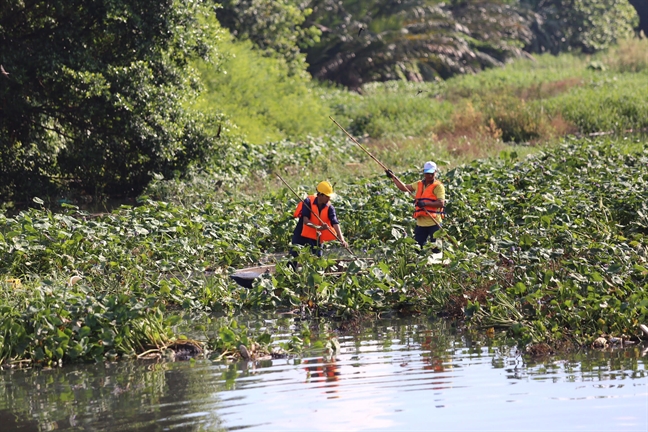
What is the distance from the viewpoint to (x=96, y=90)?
20.6 m

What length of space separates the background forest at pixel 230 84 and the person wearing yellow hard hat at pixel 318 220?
6.54 m

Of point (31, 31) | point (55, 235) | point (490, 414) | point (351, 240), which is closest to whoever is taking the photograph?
point (490, 414)

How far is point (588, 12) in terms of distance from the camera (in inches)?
2313

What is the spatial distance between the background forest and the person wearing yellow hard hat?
6540 mm

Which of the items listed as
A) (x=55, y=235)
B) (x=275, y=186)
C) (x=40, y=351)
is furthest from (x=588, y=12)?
(x=40, y=351)

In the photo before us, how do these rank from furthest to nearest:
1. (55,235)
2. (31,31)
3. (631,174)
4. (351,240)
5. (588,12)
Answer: (588,12) → (31,31) → (631,174) → (351,240) → (55,235)

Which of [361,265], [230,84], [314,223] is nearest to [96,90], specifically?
[314,223]

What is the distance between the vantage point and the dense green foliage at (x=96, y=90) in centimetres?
2092

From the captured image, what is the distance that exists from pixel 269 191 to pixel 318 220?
8.38 meters

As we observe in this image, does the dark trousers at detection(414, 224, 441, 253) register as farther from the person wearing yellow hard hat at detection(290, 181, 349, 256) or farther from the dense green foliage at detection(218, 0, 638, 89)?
the dense green foliage at detection(218, 0, 638, 89)

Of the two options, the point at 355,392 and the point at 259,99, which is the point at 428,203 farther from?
the point at 259,99

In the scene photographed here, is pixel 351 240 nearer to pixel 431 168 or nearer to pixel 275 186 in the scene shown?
pixel 431 168

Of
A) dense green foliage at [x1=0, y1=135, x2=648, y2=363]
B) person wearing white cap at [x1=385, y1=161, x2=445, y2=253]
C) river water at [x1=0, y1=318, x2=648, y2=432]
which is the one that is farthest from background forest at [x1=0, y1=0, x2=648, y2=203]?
river water at [x1=0, y1=318, x2=648, y2=432]

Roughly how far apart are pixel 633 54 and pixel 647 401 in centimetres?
4133
